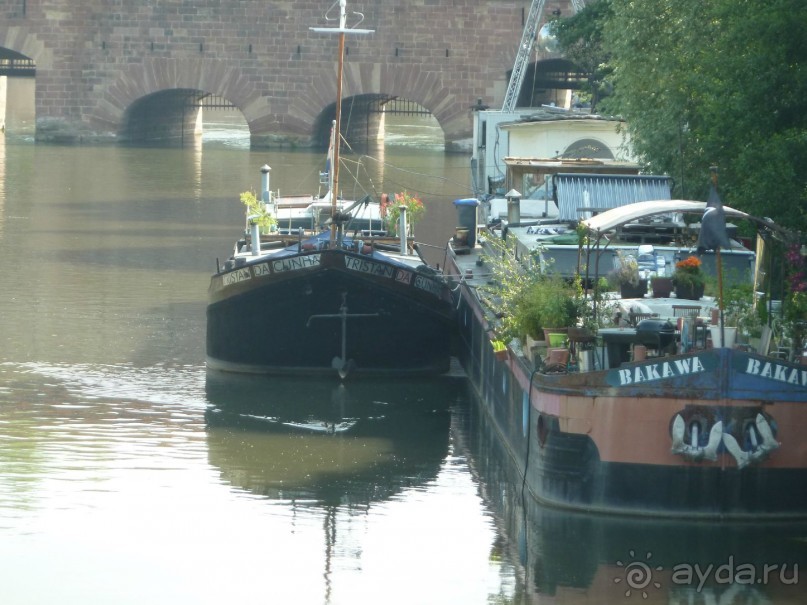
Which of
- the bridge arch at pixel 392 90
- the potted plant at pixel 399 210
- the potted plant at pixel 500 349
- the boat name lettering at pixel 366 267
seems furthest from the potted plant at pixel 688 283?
the bridge arch at pixel 392 90

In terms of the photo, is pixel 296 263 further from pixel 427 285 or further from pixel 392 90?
pixel 392 90

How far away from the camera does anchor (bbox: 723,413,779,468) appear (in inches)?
491

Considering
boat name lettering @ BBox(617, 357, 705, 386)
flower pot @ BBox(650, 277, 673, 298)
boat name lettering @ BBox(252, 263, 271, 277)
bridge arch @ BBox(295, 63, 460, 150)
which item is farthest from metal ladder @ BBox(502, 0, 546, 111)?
boat name lettering @ BBox(617, 357, 705, 386)

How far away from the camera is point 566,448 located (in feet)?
42.6

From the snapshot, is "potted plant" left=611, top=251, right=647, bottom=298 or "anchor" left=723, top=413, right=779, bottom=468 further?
"potted plant" left=611, top=251, right=647, bottom=298

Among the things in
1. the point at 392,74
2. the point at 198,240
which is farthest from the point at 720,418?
the point at 392,74

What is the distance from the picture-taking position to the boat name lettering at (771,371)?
1236 centimetres

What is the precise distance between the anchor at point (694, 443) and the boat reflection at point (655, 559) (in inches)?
23.5

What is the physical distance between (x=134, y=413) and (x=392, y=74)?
3941 cm

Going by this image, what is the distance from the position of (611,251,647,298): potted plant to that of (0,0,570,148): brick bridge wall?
3953cm

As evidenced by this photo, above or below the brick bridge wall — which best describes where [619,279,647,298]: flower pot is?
below

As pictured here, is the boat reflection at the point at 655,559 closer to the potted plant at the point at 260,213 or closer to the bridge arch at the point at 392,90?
the potted plant at the point at 260,213

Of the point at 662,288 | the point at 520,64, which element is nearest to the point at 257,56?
the point at 520,64

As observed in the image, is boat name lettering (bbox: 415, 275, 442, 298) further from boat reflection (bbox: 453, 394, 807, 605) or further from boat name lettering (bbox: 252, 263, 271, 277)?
boat reflection (bbox: 453, 394, 807, 605)
